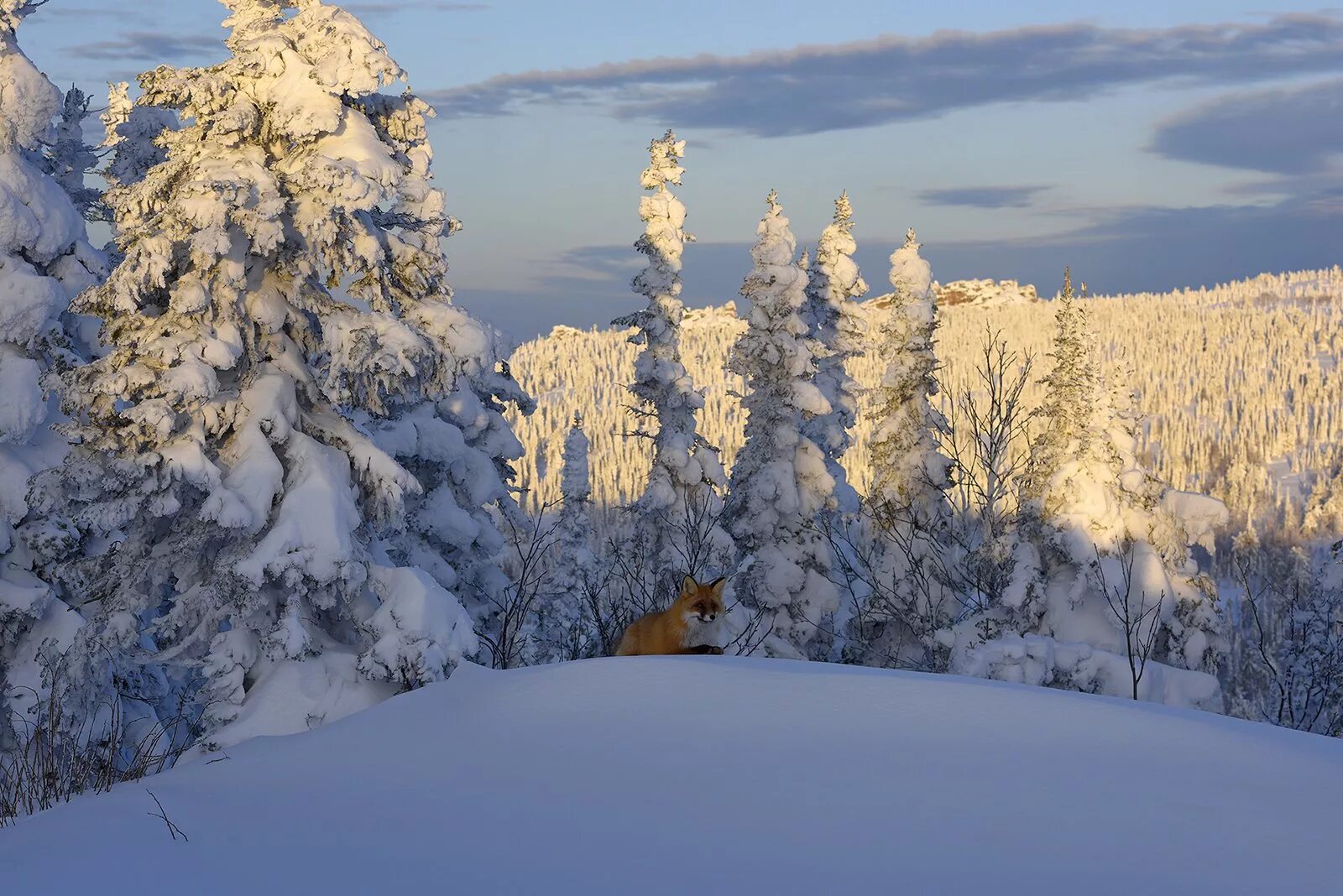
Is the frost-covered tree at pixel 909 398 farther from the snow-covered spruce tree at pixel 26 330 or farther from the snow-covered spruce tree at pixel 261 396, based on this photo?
the snow-covered spruce tree at pixel 26 330

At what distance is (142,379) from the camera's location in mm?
10562

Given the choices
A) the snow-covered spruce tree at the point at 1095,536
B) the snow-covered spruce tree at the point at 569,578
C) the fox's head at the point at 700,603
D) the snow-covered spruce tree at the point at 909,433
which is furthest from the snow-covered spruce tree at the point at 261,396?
the snow-covered spruce tree at the point at 569,578

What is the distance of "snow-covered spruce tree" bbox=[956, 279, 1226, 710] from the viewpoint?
877 inches

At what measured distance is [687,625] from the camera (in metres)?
10.7

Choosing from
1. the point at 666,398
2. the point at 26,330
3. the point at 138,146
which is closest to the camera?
the point at 26,330

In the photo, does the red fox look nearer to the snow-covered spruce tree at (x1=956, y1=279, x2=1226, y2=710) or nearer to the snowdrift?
the snowdrift

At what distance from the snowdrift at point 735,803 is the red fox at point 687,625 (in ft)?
10.7

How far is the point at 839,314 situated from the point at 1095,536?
43.8 ft

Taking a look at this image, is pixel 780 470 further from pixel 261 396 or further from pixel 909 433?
pixel 261 396

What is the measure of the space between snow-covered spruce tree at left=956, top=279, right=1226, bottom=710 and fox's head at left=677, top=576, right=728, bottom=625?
11904 millimetres

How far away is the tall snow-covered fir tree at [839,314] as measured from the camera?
3312 centimetres

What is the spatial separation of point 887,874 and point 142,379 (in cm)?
889

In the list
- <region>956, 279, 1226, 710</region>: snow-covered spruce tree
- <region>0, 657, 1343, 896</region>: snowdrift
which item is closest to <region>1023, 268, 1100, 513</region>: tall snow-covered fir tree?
<region>956, 279, 1226, 710</region>: snow-covered spruce tree

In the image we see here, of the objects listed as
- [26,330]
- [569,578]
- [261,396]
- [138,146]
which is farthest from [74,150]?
[569,578]
